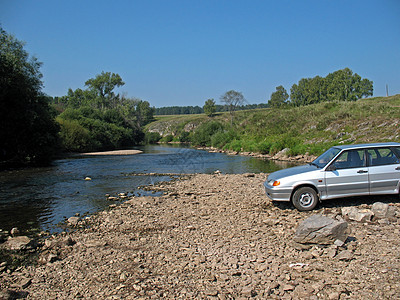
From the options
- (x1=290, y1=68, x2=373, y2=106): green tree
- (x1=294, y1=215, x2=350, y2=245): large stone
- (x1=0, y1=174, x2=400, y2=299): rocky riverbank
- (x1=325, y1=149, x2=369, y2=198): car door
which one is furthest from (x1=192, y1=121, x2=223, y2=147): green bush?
(x1=294, y1=215, x2=350, y2=245): large stone

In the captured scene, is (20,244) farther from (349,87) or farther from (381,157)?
(349,87)

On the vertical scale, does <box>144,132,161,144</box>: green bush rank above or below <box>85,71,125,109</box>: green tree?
below

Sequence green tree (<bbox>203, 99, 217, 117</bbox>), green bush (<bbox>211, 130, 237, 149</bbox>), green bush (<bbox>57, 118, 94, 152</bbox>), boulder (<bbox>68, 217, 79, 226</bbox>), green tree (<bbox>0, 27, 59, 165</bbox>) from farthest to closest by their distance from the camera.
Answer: green tree (<bbox>203, 99, 217, 117</bbox>)
green bush (<bbox>211, 130, 237, 149</bbox>)
green bush (<bbox>57, 118, 94, 152</bbox>)
green tree (<bbox>0, 27, 59, 165</bbox>)
boulder (<bbox>68, 217, 79, 226</bbox>)

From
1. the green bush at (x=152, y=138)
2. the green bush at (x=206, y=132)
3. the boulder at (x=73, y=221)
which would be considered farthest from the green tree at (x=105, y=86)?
the boulder at (x=73, y=221)

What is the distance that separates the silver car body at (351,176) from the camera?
347 inches

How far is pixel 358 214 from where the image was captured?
787 centimetres

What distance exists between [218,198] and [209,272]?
6.38m

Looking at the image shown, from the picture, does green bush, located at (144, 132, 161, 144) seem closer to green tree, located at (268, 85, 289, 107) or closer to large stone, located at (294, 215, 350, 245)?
green tree, located at (268, 85, 289, 107)

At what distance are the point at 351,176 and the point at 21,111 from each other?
104 feet

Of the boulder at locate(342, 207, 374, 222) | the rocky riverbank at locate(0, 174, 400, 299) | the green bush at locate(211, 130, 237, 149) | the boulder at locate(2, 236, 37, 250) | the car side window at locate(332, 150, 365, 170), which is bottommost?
the rocky riverbank at locate(0, 174, 400, 299)

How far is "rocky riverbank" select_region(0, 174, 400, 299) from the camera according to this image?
510cm

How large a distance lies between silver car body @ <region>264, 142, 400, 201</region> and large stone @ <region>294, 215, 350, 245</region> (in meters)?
2.26

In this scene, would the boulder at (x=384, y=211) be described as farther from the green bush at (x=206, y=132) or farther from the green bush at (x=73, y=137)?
the green bush at (x=206, y=132)

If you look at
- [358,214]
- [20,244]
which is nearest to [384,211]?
[358,214]
